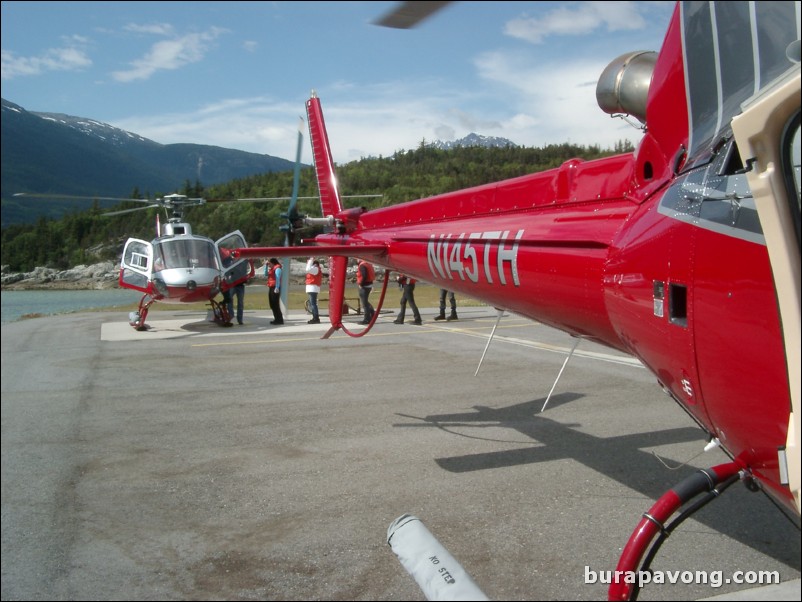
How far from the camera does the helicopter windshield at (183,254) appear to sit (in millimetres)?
12508

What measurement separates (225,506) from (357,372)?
16.1 ft

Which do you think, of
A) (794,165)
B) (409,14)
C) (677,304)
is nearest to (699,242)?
(677,304)

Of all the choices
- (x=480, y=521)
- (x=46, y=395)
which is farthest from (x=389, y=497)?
(x=46, y=395)

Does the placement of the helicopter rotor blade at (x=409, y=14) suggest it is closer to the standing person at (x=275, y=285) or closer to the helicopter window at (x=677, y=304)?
the helicopter window at (x=677, y=304)

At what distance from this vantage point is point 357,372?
859cm

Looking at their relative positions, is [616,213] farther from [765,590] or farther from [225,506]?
[225,506]

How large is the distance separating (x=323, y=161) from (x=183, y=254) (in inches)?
249

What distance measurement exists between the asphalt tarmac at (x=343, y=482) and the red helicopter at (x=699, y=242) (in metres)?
0.94

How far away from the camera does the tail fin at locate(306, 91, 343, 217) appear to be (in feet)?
24.3

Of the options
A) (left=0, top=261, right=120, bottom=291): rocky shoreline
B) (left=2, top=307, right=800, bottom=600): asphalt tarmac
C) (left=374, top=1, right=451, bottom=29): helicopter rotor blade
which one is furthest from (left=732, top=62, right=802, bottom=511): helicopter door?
(left=0, top=261, right=120, bottom=291): rocky shoreline

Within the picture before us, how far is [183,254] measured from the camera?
12.8m

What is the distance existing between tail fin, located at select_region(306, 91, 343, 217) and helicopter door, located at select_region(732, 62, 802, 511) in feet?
20.3

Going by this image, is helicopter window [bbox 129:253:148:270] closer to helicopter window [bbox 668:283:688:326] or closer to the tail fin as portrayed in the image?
the tail fin

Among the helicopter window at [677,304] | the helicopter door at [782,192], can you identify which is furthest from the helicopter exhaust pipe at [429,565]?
the helicopter window at [677,304]
